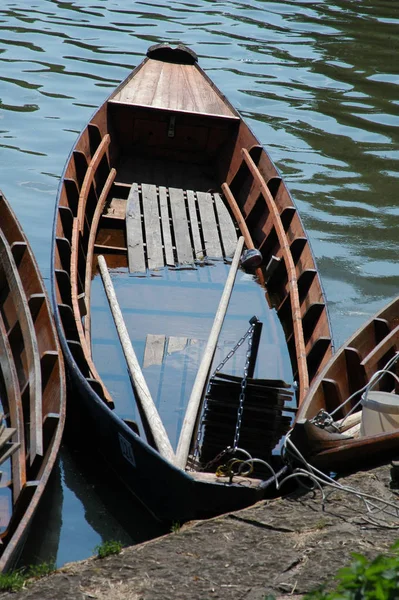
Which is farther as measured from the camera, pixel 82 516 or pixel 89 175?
pixel 89 175

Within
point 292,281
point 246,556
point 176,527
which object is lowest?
point 176,527

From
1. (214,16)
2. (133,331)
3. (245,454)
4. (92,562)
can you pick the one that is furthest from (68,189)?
(214,16)

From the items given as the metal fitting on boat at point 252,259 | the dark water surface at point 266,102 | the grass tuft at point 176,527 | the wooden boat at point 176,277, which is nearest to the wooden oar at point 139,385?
the wooden boat at point 176,277

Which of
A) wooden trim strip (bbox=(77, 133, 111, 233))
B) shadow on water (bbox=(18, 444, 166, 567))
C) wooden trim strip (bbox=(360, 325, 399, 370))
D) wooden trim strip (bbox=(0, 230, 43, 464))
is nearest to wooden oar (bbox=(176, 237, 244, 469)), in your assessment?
shadow on water (bbox=(18, 444, 166, 567))

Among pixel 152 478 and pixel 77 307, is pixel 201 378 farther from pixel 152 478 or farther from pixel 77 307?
pixel 77 307

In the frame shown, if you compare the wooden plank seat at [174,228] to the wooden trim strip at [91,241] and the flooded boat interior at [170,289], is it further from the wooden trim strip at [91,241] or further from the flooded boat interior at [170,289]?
the wooden trim strip at [91,241]

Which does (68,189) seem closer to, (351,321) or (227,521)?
(351,321)

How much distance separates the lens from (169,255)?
33.1ft

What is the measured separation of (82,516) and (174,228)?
4855 millimetres

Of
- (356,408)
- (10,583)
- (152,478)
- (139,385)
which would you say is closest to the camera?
(10,583)

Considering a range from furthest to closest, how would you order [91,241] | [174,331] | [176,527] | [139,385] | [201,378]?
1. [91,241]
2. [174,331]
3. [201,378]
4. [139,385]
5. [176,527]

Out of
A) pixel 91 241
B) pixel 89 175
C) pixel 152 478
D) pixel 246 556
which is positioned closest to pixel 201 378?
pixel 152 478

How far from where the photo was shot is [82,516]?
6.68m

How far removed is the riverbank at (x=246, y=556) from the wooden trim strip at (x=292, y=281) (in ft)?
4.68
